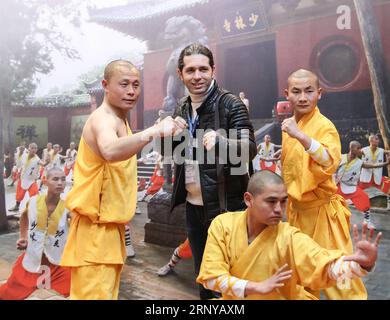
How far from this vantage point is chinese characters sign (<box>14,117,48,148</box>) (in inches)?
143

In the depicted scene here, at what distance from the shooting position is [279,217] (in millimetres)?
1462

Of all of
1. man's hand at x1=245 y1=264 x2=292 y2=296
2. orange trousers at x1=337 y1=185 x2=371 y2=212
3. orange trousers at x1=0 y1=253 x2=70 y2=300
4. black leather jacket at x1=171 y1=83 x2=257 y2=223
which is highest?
black leather jacket at x1=171 y1=83 x2=257 y2=223

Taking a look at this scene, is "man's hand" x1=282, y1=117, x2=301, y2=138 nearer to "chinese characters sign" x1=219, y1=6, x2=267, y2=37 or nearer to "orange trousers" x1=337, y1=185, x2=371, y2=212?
"orange trousers" x1=337, y1=185, x2=371, y2=212

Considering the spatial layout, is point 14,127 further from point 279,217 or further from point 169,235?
point 279,217

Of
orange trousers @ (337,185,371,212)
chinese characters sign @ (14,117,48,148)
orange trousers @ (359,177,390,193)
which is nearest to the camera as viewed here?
orange trousers @ (359,177,390,193)

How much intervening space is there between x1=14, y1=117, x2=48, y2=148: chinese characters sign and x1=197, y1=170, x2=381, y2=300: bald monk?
111 inches

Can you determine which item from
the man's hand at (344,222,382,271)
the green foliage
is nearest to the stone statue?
the green foliage

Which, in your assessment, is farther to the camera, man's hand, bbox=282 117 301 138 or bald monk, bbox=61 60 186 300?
man's hand, bbox=282 117 301 138

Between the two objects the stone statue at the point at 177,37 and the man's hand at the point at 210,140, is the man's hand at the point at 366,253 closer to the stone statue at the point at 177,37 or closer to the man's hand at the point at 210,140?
the man's hand at the point at 210,140

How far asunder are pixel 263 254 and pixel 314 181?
536mm

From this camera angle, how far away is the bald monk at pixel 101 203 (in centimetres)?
151
